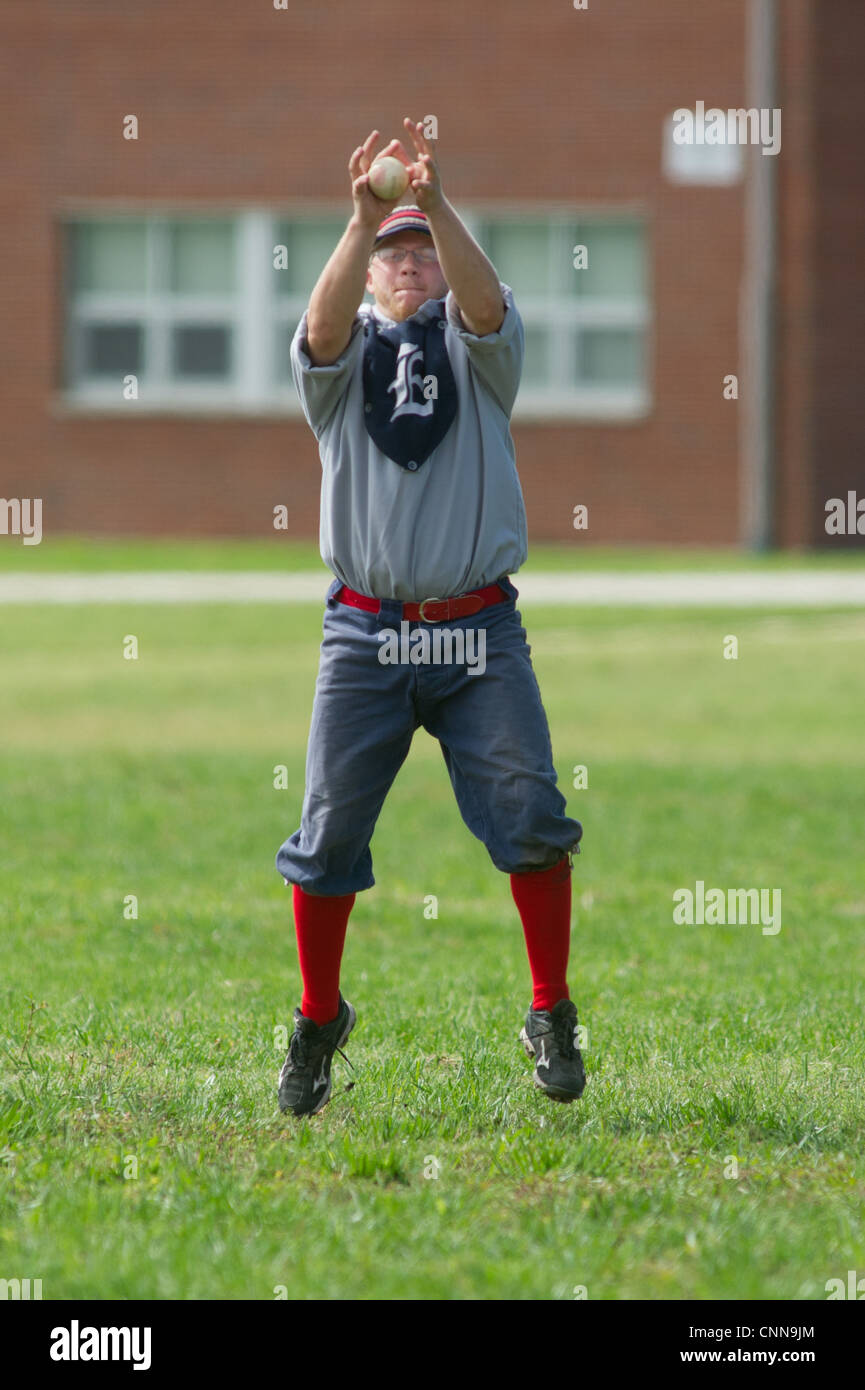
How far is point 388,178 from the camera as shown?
4.49 metres

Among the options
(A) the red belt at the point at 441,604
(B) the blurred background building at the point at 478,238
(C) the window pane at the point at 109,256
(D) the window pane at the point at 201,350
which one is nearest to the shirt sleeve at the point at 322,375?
(A) the red belt at the point at 441,604

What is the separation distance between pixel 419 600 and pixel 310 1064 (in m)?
1.04

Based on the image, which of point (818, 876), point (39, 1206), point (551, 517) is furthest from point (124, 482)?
point (39, 1206)

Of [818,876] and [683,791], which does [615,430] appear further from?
[818,876]

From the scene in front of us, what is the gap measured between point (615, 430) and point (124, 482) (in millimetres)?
5632

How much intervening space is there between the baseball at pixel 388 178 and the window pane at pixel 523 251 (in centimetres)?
1957

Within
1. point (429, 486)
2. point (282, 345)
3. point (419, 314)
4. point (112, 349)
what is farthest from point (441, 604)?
point (112, 349)

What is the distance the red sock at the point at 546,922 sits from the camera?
189 inches

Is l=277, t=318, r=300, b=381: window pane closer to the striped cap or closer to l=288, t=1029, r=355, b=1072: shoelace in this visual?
the striped cap

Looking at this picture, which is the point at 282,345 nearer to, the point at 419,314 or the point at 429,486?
the point at 419,314

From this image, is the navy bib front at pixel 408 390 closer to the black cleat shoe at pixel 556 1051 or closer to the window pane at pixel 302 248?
the black cleat shoe at pixel 556 1051

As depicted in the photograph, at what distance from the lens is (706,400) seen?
23578 mm
